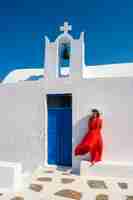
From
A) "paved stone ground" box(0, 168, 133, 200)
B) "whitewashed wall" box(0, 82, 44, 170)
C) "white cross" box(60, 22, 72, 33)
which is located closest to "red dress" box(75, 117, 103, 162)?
"paved stone ground" box(0, 168, 133, 200)

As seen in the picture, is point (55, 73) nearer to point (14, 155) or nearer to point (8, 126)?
point (8, 126)

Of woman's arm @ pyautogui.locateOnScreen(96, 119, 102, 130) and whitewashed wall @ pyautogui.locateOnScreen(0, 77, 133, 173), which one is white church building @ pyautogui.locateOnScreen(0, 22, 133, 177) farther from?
woman's arm @ pyautogui.locateOnScreen(96, 119, 102, 130)

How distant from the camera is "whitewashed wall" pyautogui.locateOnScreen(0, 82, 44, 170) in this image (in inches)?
297

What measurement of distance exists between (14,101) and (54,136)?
1.92 meters

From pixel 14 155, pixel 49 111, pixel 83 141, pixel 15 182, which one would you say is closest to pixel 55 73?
pixel 49 111

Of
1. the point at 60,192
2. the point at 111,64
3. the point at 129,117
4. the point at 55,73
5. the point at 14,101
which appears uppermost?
the point at 111,64

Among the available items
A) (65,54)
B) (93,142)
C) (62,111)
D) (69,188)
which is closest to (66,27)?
(65,54)

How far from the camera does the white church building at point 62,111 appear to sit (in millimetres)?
6816

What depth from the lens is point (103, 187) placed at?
5.58 m

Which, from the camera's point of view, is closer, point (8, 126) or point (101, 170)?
point (101, 170)

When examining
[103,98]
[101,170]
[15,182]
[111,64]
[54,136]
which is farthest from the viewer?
[111,64]

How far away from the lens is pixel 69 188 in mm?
5496

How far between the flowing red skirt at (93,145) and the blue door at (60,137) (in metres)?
0.87

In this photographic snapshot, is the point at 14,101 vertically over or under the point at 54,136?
over
